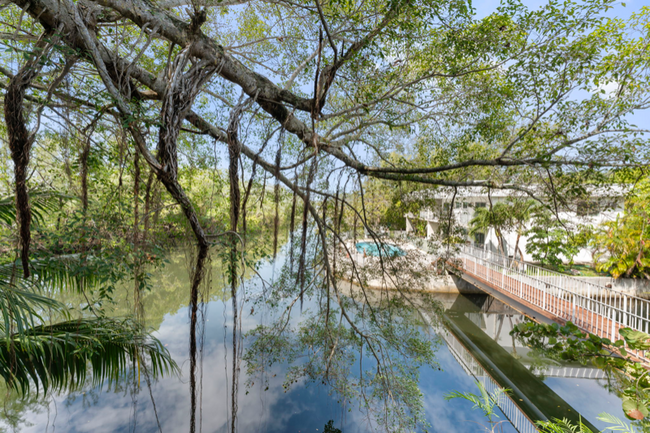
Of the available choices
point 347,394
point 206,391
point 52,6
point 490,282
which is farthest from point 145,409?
point 490,282

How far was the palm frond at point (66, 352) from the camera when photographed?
5.53 ft

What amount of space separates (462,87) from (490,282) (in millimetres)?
5254

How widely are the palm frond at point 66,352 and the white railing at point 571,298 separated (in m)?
5.51

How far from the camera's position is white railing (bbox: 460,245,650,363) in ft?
14.8

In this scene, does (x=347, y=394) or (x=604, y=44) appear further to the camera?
(x=347, y=394)

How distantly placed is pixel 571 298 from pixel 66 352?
7672mm

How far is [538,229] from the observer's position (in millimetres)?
8234

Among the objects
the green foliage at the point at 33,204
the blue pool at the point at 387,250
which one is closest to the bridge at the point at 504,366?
the blue pool at the point at 387,250

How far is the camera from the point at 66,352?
6.18 ft

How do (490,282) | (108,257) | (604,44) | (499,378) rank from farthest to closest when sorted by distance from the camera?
(490,282) → (499,378) → (604,44) → (108,257)

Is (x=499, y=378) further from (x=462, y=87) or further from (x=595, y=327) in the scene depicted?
(x=462, y=87)

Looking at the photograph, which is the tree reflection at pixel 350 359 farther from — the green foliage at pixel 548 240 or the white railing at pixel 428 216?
the green foliage at pixel 548 240

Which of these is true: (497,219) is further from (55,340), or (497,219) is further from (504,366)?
(55,340)

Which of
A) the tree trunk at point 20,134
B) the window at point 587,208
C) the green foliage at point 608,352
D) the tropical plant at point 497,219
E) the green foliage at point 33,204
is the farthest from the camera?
the tropical plant at point 497,219
